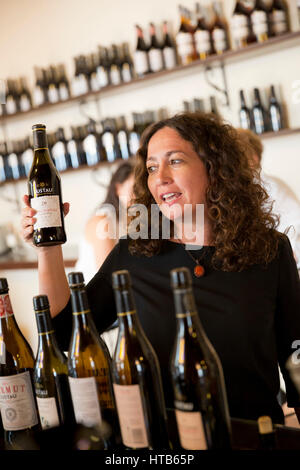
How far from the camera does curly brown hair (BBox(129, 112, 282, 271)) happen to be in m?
1.22

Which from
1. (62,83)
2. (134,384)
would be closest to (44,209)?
(134,384)

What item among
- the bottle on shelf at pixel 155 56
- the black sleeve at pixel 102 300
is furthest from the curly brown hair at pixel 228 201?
the bottle on shelf at pixel 155 56

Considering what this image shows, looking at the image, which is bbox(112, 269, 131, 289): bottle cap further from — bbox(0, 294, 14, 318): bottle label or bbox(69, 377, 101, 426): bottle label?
bbox(0, 294, 14, 318): bottle label

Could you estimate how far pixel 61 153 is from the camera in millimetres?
3953

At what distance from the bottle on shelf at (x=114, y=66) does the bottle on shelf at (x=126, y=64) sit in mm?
21

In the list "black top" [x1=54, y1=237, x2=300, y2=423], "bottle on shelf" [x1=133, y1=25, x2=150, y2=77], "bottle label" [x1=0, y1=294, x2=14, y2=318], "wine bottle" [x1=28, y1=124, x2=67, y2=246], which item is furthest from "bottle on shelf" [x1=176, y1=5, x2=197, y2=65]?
"bottle label" [x1=0, y1=294, x2=14, y2=318]

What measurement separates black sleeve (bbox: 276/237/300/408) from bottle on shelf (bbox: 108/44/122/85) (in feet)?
8.67

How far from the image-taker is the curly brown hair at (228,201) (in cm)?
122

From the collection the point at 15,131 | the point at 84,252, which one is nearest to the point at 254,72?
the point at 84,252

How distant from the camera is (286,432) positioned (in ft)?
2.48

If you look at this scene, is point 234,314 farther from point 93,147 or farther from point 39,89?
point 39,89

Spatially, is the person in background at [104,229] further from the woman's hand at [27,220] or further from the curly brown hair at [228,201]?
the woman's hand at [27,220]
